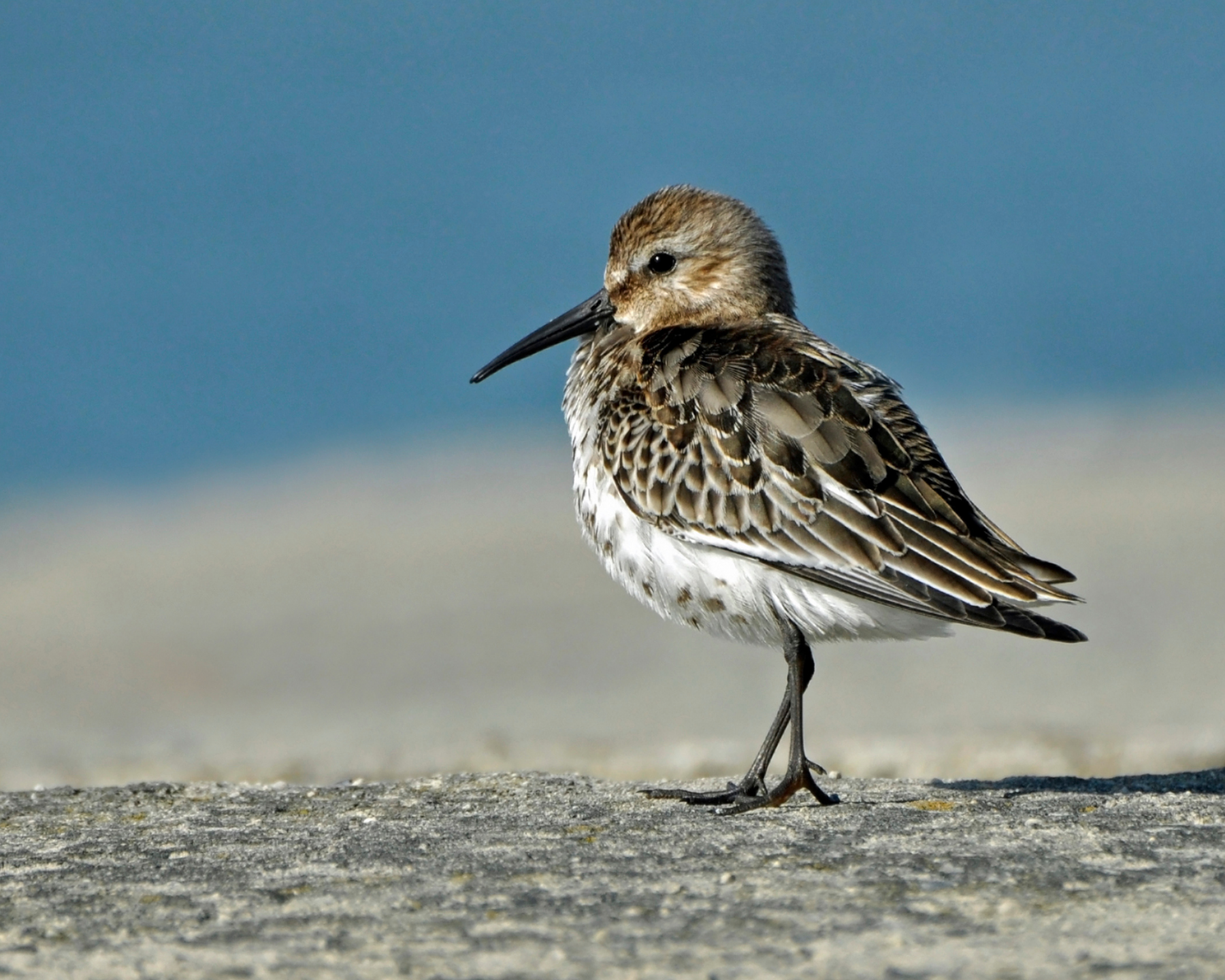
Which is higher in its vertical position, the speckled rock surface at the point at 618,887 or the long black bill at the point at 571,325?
the long black bill at the point at 571,325

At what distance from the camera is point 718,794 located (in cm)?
613

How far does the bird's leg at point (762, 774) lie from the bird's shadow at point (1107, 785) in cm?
66

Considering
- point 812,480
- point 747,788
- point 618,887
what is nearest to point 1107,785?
point 747,788

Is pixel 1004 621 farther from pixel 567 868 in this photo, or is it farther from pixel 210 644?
pixel 210 644

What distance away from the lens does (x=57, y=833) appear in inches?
220

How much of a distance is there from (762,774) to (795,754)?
0.91 feet

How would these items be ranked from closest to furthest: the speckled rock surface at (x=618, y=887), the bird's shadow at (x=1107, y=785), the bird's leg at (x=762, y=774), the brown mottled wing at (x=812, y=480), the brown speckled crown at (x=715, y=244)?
1. the speckled rock surface at (x=618, y=887)
2. the brown mottled wing at (x=812, y=480)
3. the bird's leg at (x=762, y=774)
4. the bird's shadow at (x=1107, y=785)
5. the brown speckled crown at (x=715, y=244)

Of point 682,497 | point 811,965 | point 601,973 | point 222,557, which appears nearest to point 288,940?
point 601,973

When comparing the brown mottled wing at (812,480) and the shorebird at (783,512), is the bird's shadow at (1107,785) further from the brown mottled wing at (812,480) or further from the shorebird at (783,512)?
the brown mottled wing at (812,480)

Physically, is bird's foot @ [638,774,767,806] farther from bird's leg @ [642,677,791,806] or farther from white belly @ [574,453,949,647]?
white belly @ [574,453,949,647]

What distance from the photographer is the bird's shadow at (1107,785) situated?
6160 millimetres

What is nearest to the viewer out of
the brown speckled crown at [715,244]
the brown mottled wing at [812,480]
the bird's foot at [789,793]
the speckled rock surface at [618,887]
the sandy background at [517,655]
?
the speckled rock surface at [618,887]

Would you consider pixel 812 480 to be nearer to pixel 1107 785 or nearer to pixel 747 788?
pixel 747 788

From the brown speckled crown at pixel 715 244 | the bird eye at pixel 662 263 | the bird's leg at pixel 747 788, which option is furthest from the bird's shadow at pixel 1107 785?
the bird eye at pixel 662 263
